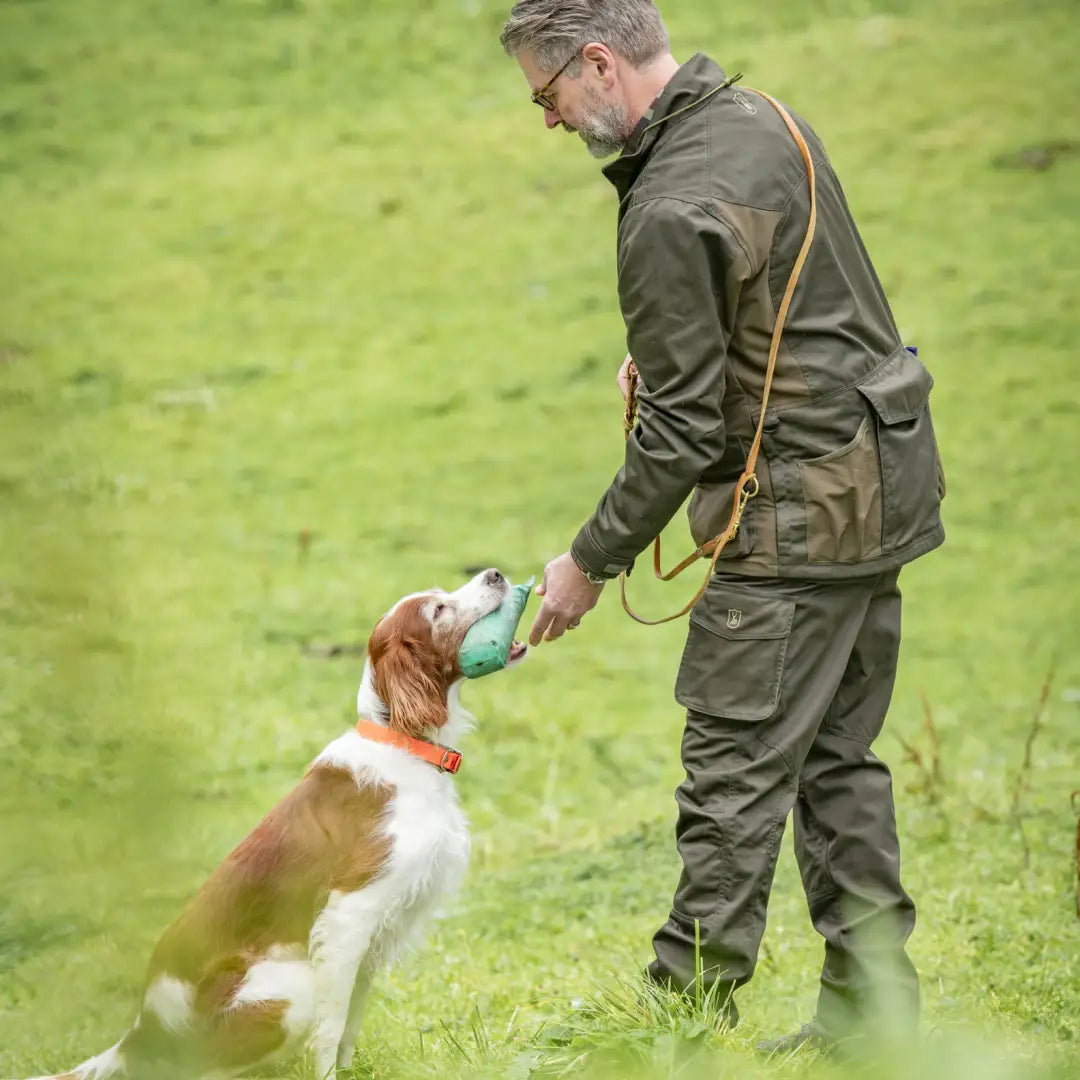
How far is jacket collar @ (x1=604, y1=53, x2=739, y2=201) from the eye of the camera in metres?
3.28

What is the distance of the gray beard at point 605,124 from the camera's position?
132 inches

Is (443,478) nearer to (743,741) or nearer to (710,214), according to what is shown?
(743,741)

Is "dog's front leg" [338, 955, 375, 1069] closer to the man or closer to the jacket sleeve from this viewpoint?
the man

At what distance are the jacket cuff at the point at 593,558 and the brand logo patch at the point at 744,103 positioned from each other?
3.23 feet

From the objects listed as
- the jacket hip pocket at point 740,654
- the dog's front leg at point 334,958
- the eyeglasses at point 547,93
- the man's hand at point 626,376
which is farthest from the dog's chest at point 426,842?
the eyeglasses at point 547,93

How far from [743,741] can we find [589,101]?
→ 4.88 ft

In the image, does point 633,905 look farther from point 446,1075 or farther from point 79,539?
point 79,539

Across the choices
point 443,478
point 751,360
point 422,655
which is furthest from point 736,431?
point 443,478

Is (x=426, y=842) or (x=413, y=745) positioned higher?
(x=413, y=745)

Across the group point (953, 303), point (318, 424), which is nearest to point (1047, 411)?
point (953, 303)

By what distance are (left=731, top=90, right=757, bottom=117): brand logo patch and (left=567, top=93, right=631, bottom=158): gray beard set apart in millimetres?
247

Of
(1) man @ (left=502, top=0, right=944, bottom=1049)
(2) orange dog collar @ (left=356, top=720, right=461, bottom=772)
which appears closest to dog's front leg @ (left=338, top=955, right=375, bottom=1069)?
(2) orange dog collar @ (left=356, top=720, right=461, bottom=772)

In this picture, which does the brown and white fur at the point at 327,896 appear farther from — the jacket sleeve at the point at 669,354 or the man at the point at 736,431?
the jacket sleeve at the point at 669,354

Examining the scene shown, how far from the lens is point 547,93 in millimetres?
3408
